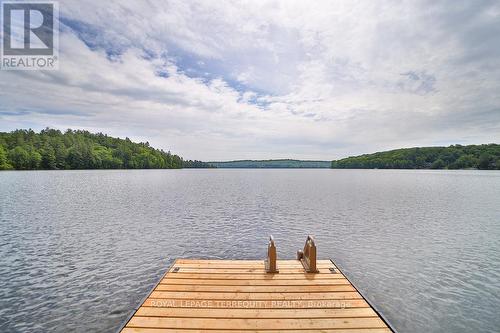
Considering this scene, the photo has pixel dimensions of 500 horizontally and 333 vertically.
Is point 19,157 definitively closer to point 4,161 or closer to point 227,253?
point 4,161

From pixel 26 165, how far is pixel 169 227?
13185 cm

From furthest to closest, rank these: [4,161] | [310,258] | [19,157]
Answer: [19,157] → [4,161] → [310,258]

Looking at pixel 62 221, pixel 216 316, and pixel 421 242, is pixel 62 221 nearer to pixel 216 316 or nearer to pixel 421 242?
pixel 216 316

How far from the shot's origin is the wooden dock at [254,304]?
611 cm

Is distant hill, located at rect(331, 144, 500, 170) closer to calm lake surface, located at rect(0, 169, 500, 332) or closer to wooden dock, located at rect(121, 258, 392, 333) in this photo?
calm lake surface, located at rect(0, 169, 500, 332)

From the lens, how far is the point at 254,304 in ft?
23.3

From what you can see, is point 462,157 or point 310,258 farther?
point 462,157

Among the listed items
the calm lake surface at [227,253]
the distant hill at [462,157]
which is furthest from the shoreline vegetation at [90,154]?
the calm lake surface at [227,253]

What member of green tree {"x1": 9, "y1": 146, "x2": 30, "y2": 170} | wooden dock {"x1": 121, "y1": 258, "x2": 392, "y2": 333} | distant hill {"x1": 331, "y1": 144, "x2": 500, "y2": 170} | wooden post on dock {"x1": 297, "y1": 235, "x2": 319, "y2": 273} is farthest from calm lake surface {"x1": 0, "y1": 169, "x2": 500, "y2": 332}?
distant hill {"x1": 331, "y1": 144, "x2": 500, "y2": 170}

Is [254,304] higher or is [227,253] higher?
[254,304]

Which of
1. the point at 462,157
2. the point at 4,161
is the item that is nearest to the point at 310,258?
the point at 4,161

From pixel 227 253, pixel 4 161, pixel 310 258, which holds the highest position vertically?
pixel 4 161

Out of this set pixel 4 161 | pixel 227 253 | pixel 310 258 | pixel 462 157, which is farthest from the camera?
pixel 462 157

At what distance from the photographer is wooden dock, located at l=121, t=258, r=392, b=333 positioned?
611cm
